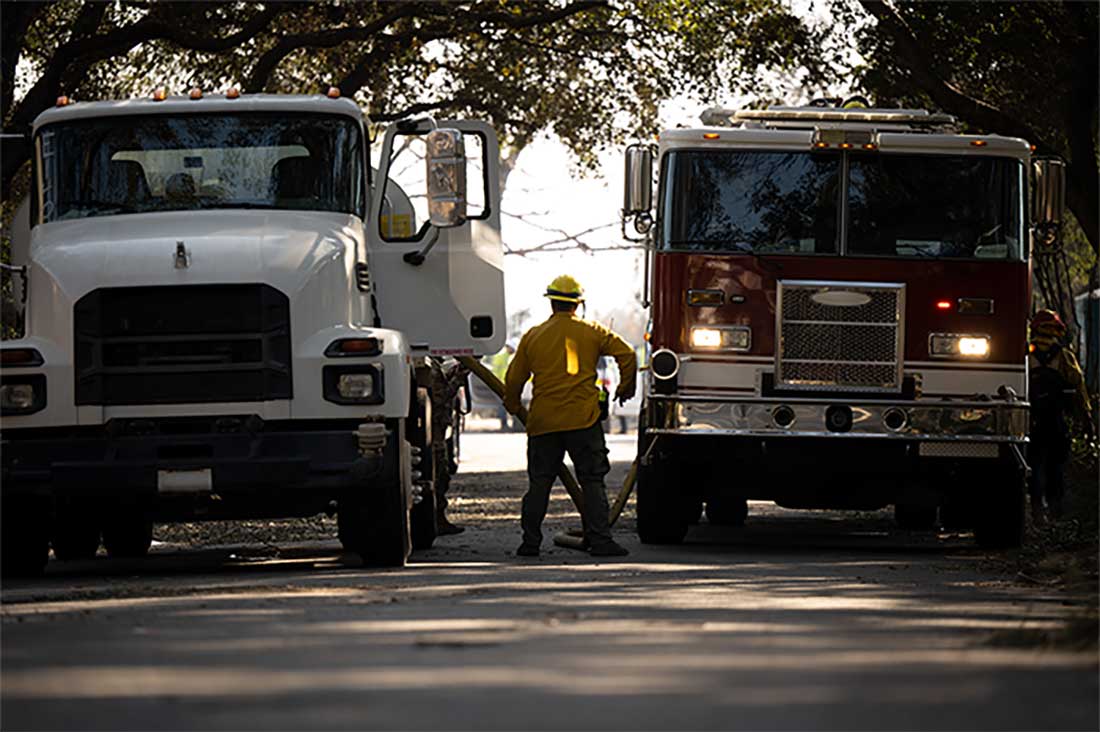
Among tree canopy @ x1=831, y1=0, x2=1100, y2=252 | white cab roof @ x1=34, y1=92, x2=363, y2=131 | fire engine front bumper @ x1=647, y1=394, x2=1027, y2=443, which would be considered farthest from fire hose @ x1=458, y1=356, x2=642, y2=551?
tree canopy @ x1=831, y1=0, x2=1100, y2=252

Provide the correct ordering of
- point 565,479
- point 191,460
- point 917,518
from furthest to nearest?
1. point 917,518
2. point 565,479
3. point 191,460

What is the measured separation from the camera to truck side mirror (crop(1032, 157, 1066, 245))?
16500mm

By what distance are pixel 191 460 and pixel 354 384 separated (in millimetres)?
1095

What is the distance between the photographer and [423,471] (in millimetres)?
15953

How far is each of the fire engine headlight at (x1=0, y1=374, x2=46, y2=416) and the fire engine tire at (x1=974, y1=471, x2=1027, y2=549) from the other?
7.28m

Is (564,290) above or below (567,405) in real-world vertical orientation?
above

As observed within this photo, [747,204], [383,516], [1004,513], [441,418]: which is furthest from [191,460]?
[1004,513]

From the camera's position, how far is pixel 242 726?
22.4ft

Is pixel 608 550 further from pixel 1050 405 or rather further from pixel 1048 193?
pixel 1050 405

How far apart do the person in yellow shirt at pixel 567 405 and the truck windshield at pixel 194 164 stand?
198 centimetres

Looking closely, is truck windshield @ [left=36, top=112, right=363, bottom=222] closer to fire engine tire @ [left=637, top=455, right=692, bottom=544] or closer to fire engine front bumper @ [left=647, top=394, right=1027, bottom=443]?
fire engine front bumper @ [left=647, top=394, right=1027, bottom=443]

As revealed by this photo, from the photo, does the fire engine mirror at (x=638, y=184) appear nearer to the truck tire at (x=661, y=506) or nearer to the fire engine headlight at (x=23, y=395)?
the truck tire at (x=661, y=506)

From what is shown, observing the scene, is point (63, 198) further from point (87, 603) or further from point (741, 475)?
point (741, 475)

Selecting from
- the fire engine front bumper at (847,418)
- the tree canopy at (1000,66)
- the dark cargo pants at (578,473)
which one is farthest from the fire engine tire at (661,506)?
the tree canopy at (1000,66)
